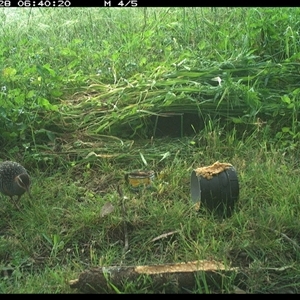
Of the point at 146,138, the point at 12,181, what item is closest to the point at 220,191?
the point at 146,138

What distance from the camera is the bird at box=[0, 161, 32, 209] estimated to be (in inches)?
112

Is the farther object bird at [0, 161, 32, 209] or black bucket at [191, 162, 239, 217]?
bird at [0, 161, 32, 209]

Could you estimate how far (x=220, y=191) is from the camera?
272 cm

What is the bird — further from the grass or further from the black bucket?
the black bucket

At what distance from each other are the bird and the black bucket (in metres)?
0.94

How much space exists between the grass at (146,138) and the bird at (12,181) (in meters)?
0.10

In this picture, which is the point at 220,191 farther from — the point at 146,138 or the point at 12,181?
the point at 12,181

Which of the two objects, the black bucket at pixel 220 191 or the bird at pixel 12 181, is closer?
the black bucket at pixel 220 191

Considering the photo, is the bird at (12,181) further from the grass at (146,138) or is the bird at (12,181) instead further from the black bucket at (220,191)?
the black bucket at (220,191)

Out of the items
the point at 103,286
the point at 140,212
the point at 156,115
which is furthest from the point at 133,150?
the point at 103,286

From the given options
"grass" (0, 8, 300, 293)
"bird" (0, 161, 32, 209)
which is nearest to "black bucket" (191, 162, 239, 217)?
"grass" (0, 8, 300, 293)

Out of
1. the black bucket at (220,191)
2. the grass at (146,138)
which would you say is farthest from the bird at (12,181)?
the black bucket at (220,191)

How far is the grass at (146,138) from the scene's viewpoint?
8.34ft

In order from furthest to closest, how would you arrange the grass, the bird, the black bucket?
the bird < the black bucket < the grass
